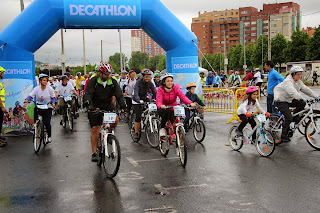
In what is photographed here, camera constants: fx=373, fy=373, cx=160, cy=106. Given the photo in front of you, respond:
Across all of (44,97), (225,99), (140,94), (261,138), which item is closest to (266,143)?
(261,138)

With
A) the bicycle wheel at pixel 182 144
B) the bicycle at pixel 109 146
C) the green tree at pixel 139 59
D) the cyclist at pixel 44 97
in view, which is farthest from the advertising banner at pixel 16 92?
the green tree at pixel 139 59

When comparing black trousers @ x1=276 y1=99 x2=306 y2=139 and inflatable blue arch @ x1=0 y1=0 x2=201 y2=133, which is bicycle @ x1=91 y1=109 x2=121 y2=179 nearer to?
black trousers @ x1=276 y1=99 x2=306 y2=139

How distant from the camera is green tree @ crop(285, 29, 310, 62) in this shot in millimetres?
58875

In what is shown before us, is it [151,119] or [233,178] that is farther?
[151,119]

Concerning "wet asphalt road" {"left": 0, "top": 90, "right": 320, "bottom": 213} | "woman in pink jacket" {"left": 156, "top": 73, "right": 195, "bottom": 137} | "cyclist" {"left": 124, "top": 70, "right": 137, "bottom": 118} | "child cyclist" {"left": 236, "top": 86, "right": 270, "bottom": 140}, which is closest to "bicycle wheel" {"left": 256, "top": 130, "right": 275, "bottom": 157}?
"wet asphalt road" {"left": 0, "top": 90, "right": 320, "bottom": 213}

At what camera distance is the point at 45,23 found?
1168 centimetres

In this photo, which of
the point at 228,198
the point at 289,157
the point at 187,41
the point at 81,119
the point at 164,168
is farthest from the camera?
the point at 81,119

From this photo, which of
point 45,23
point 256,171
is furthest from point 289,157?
point 45,23

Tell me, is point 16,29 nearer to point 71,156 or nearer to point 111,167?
point 71,156

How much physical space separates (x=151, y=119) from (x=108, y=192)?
3.76m

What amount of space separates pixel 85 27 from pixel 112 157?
7.31 m

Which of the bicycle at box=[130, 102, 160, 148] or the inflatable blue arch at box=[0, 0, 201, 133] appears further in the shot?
the inflatable blue arch at box=[0, 0, 201, 133]

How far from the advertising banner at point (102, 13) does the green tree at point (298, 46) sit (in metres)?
51.7

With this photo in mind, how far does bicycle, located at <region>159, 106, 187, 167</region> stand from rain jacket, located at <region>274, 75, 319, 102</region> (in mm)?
2670
